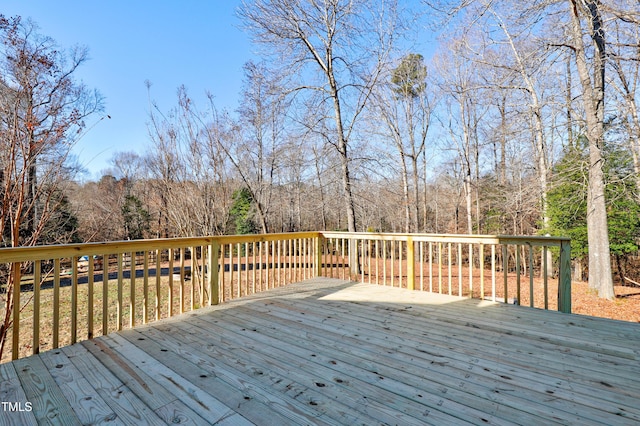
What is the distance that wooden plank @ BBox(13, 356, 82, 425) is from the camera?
4.82ft

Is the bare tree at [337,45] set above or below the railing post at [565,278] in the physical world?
above

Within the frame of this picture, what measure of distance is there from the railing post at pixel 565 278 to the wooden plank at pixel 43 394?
4082 millimetres

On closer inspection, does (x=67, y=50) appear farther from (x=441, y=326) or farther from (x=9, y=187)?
(x=441, y=326)

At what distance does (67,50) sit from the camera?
409cm

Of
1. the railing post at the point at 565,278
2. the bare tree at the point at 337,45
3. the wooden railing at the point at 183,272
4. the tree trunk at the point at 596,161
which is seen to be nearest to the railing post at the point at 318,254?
the wooden railing at the point at 183,272

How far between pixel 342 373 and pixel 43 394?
173 cm

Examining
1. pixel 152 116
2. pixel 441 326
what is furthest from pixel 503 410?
pixel 152 116

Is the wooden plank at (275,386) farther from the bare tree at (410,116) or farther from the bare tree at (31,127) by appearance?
the bare tree at (410,116)

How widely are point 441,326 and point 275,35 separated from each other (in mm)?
6827

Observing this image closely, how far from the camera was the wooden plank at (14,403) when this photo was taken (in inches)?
56.7

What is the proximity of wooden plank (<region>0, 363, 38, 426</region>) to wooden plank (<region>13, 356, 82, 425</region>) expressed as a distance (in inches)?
0.8

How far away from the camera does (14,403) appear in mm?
1577

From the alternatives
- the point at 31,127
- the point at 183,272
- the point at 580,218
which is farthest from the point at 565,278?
the point at 580,218

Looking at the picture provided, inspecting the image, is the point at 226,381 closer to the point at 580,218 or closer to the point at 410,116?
the point at 580,218
